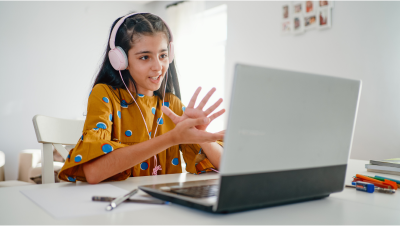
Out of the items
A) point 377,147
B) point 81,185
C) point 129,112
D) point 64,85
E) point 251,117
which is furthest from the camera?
point 64,85

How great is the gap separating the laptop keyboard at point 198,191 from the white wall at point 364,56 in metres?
2.41

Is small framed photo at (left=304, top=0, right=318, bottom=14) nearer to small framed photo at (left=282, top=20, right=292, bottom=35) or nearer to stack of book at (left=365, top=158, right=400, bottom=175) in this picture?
small framed photo at (left=282, top=20, right=292, bottom=35)

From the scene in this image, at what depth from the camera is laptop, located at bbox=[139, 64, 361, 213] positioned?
44cm

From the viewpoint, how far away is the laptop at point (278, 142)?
0.44 meters

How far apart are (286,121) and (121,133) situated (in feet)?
2.35

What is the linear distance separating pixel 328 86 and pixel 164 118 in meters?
0.75

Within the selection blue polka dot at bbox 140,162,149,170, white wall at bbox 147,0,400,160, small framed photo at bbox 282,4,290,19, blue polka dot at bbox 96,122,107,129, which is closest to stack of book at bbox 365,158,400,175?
blue polka dot at bbox 140,162,149,170

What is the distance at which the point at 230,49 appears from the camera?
389 centimetres

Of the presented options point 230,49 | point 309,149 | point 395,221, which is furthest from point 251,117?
point 230,49

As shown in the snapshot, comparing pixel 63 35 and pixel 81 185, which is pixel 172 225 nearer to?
pixel 81 185

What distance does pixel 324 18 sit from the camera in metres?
2.94

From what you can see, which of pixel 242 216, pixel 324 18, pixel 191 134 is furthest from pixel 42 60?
pixel 242 216

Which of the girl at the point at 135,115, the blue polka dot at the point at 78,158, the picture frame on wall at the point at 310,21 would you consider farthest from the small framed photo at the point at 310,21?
the blue polka dot at the point at 78,158

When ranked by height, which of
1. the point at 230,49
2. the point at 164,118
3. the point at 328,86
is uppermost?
the point at 230,49
